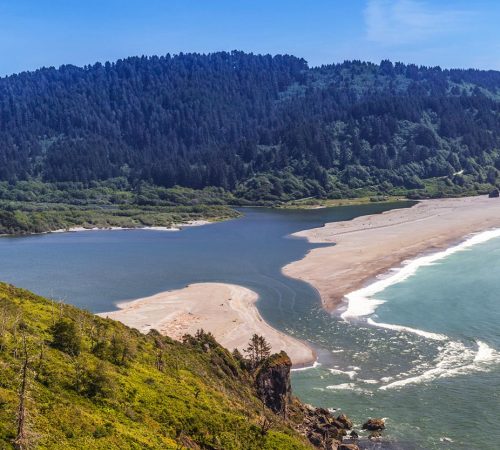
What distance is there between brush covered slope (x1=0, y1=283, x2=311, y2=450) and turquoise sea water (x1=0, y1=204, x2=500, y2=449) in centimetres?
1443

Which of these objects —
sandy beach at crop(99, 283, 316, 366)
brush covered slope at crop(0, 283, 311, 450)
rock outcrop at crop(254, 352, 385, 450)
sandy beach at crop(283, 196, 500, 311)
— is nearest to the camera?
brush covered slope at crop(0, 283, 311, 450)

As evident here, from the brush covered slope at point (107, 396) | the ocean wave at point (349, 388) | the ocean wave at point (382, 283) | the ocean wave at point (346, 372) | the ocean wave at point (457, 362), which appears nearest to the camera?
the brush covered slope at point (107, 396)

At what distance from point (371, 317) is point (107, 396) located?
186 feet

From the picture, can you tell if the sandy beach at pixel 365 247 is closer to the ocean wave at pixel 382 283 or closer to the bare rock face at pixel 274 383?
the ocean wave at pixel 382 283

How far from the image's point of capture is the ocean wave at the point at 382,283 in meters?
93.5

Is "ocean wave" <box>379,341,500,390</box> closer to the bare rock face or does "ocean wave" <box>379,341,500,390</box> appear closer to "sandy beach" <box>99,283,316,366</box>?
the bare rock face

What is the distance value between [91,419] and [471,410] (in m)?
39.5

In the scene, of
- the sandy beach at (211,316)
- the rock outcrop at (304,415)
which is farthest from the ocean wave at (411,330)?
the rock outcrop at (304,415)

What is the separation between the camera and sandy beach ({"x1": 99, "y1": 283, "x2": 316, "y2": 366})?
81.4 meters

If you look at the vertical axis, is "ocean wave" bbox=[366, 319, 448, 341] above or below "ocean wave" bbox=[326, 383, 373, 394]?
above

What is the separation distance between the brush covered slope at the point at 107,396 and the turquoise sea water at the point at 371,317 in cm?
1443

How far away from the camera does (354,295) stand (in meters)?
103

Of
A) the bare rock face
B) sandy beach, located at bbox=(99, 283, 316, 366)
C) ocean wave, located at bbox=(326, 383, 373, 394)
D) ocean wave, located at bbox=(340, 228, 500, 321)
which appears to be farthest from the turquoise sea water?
the bare rock face

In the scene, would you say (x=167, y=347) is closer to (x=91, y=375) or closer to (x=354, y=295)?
(x=91, y=375)
